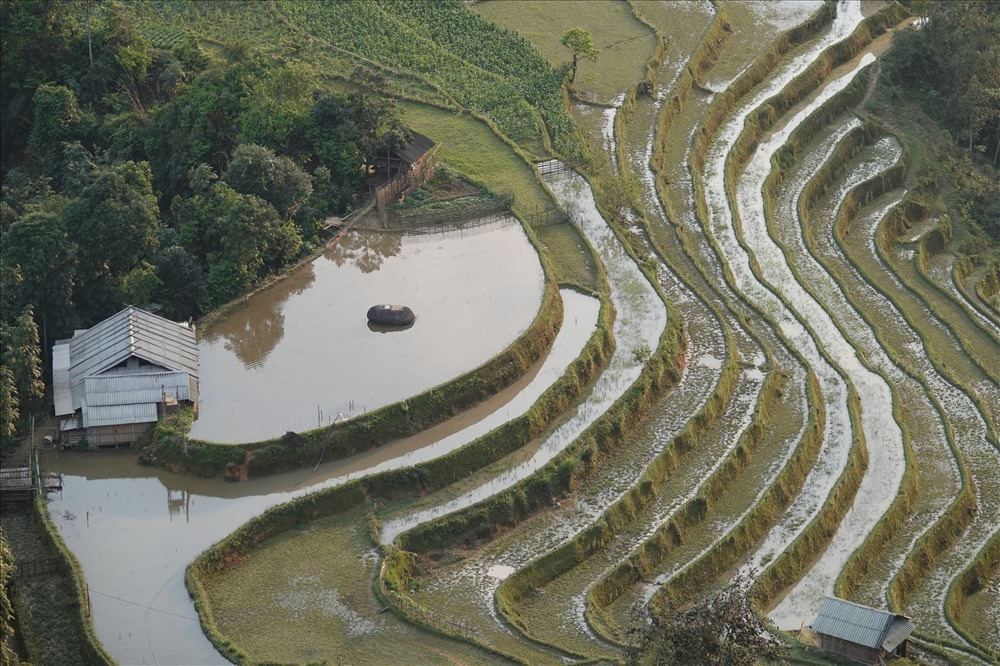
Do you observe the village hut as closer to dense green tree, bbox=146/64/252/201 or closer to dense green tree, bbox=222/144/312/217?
dense green tree, bbox=222/144/312/217

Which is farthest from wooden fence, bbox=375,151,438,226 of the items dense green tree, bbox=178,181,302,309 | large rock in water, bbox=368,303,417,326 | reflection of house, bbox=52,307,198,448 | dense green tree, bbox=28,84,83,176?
dense green tree, bbox=28,84,83,176

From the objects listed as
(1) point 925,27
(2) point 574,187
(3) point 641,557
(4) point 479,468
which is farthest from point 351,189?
(1) point 925,27

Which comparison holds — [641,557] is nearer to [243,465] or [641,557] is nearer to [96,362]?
[243,465]

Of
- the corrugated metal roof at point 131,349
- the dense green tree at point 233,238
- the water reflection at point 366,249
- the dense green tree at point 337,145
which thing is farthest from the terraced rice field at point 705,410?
the dense green tree at point 233,238

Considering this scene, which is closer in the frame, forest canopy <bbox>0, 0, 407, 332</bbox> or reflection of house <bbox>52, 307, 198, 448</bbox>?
reflection of house <bbox>52, 307, 198, 448</bbox>

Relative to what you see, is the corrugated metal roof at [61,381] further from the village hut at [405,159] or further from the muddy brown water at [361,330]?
the village hut at [405,159]

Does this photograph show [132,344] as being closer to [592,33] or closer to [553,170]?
[553,170]
